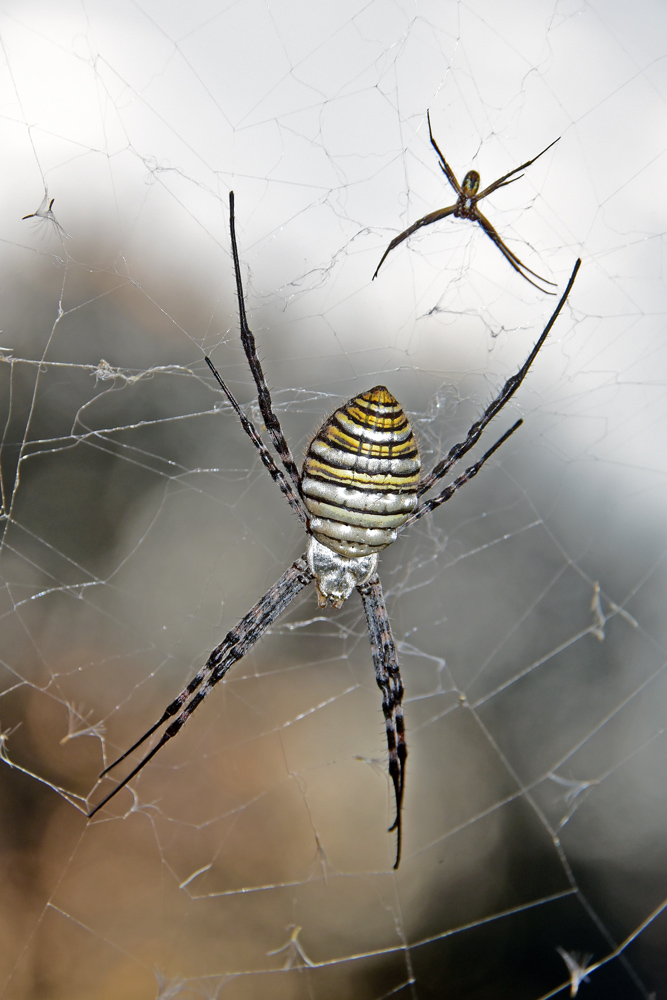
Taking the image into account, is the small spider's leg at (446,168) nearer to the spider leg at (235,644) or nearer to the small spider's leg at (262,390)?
the small spider's leg at (262,390)

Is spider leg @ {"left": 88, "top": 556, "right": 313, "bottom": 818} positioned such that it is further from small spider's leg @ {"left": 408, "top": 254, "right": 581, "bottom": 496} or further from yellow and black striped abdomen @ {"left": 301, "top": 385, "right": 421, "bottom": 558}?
small spider's leg @ {"left": 408, "top": 254, "right": 581, "bottom": 496}

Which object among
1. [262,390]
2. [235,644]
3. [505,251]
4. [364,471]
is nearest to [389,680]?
[235,644]

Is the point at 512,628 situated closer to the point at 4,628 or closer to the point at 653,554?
the point at 653,554

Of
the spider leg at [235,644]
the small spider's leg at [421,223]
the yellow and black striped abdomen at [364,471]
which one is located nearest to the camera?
the yellow and black striped abdomen at [364,471]

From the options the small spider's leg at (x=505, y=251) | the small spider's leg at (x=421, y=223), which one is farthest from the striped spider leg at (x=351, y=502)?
the small spider's leg at (x=421, y=223)

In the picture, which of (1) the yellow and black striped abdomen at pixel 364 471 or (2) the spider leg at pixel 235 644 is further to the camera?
(2) the spider leg at pixel 235 644

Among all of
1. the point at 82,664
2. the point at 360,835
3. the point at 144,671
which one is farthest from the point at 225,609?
the point at 360,835

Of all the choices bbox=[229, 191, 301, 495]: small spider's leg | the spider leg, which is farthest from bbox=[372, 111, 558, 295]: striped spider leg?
the spider leg
